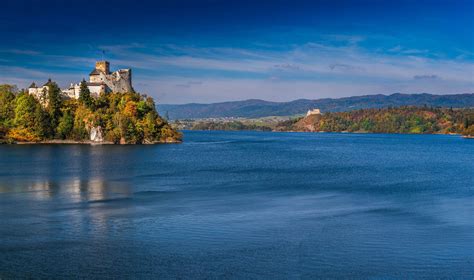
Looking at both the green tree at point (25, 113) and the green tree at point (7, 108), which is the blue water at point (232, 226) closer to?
the green tree at point (25, 113)

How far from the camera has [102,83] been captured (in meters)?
111

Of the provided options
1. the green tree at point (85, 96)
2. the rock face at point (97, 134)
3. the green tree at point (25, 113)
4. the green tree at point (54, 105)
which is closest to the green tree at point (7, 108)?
the green tree at point (25, 113)

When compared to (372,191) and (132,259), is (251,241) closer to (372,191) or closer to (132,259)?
(132,259)

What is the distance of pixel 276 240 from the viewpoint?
2369 cm

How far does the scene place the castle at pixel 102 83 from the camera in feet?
362

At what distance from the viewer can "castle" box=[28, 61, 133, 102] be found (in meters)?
110

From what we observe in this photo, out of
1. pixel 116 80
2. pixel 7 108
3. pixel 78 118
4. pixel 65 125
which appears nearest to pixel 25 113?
pixel 7 108

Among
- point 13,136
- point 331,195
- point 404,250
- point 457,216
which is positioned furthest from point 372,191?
point 13,136

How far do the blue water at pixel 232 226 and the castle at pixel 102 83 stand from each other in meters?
62.2

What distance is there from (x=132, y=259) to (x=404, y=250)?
11.1m

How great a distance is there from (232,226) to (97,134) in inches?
3064

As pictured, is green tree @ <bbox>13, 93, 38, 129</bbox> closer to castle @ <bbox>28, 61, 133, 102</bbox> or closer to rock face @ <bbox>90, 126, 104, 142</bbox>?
castle @ <bbox>28, 61, 133, 102</bbox>

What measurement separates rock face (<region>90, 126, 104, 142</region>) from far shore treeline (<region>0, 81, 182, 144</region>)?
33 cm

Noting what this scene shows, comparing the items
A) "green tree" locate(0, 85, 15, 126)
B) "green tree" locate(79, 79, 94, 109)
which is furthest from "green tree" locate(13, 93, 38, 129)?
"green tree" locate(79, 79, 94, 109)
